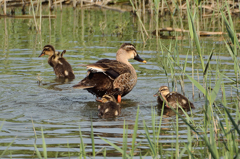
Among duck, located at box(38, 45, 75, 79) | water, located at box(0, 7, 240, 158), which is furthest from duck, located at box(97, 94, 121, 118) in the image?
duck, located at box(38, 45, 75, 79)

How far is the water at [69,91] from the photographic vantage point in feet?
14.3

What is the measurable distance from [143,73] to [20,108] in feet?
10.6

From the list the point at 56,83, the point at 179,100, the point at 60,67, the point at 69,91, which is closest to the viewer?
the point at 179,100

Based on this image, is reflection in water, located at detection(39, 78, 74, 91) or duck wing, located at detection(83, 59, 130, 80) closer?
duck wing, located at detection(83, 59, 130, 80)

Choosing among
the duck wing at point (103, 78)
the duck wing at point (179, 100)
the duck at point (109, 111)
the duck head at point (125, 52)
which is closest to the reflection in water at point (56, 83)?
the duck wing at point (103, 78)

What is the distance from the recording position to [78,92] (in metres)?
7.10

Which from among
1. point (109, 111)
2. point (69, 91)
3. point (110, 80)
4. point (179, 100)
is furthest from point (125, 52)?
point (109, 111)

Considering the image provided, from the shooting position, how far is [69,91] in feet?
23.2

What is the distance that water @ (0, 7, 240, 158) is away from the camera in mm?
4344

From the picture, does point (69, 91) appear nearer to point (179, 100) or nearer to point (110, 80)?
point (110, 80)

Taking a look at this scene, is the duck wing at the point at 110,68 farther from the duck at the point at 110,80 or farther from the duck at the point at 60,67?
the duck at the point at 60,67

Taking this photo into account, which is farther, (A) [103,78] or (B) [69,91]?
(B) [69,91]

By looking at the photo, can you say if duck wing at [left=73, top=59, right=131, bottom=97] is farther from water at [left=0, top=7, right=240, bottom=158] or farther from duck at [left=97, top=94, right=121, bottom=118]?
duck at [left=97, top=94, right=121, bottom=118]

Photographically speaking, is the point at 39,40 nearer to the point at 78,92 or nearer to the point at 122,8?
the point at 78,92
